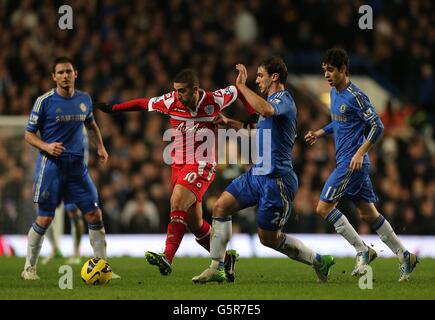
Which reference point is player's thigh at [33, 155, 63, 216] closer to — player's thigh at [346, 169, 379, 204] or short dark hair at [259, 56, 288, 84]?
short dark hair at [259, 56, 288, 84]

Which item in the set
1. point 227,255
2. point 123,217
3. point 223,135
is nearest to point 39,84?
point 123,217

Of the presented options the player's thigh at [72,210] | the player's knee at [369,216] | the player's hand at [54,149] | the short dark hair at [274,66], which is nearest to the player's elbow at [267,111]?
the short dark hair at [274,66]

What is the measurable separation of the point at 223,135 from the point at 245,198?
19.3ft

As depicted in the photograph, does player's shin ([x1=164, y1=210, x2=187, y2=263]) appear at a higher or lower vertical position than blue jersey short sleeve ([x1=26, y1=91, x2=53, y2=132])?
lower

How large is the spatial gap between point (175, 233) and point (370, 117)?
90.7 inches

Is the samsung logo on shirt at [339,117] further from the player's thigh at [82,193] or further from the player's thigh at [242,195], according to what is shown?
the player's thigh at [82,193]

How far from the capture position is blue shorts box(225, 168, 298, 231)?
32.2 feet

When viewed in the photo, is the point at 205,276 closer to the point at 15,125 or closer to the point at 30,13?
the point at 15,125

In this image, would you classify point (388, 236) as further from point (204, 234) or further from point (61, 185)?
point (61, 185)

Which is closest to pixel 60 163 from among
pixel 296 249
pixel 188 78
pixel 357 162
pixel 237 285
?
pixel 188 78

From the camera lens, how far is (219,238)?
10.0 metres

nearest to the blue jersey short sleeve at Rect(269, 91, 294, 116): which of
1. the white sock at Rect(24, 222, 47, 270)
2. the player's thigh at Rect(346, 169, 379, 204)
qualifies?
the player's thigh at Rect(346, 169, 379, 204)

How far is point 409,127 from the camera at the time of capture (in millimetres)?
19375

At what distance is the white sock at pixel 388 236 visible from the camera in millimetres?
10677
